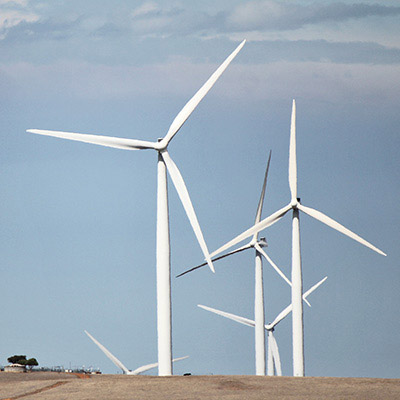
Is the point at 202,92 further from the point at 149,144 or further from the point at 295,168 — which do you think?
the point at 295,168

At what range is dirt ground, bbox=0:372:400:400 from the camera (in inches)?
2170

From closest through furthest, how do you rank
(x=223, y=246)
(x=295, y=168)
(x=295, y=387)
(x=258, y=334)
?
(x=295, y=387), (x=223, y=246), (x=295, y=168), (x=258, y=334)

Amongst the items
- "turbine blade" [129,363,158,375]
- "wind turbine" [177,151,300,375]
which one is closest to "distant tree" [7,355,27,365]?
"turbine blade" [129,363,158,375]

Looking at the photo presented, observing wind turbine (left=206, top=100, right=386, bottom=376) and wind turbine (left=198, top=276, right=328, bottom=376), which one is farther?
wind turbine (left=198, top=276, right=328, bottom=376)

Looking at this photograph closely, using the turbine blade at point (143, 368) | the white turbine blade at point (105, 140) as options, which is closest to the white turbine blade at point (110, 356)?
the turbine blade at point (143, 368)

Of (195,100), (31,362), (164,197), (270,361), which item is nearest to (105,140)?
(164,197)

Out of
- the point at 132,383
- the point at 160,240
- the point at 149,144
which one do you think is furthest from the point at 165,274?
the point at 132,383

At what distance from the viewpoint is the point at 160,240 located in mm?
78875

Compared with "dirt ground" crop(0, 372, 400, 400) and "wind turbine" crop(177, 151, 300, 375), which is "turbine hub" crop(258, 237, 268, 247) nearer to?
"wind turbine" crop(177, 151, 300, 375)

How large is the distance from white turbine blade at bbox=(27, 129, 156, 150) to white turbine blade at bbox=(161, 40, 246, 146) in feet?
8.18

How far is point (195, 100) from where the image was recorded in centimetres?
8688

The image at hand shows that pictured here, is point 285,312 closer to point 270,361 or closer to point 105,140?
point 270,361

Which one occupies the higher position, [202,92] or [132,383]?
[202,92]

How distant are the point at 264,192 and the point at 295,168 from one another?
20.5 meters
